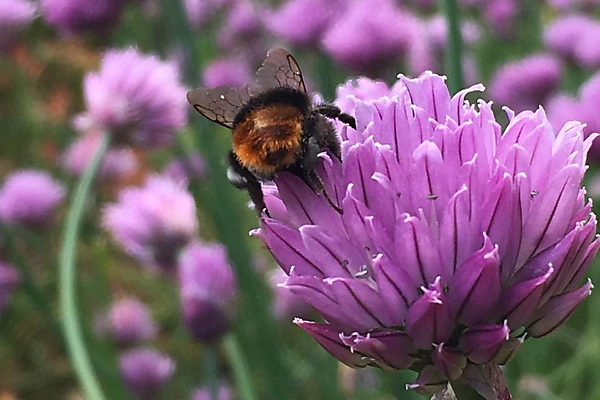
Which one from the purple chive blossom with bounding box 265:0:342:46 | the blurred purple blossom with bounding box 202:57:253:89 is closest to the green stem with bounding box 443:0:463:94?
the purple chive blossom with bounding box 265:0:342:46

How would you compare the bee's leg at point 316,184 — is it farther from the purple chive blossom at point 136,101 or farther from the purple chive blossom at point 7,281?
the purple chive blossom at point 7,281

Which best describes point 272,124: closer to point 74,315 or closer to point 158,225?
point 74,315

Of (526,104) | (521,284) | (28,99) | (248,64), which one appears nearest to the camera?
(521,284)

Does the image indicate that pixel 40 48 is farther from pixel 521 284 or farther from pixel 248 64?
pixel 521 284

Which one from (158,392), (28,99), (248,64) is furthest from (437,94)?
(28,99)

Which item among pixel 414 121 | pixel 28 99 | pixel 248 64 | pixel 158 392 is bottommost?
pixel 414 121

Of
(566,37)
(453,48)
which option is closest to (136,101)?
(453,48)
